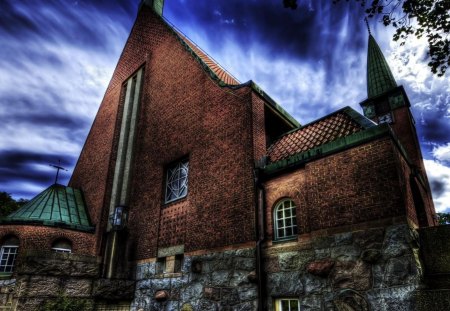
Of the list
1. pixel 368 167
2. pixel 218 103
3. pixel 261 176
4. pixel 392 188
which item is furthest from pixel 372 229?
pixel 218 103

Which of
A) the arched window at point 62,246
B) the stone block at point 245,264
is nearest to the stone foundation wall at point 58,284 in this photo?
Answer: the arched window at point 62,246

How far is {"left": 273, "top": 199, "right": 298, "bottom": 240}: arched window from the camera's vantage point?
7652 mm

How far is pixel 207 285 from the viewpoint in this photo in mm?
8398

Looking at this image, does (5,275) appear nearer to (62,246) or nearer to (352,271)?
(62,246)

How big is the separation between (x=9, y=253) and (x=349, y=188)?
13.4 metres

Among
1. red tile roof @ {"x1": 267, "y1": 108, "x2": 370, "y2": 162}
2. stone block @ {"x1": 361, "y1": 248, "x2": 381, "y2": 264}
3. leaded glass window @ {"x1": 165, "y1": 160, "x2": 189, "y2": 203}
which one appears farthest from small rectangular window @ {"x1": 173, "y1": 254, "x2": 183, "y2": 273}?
stone block @ {"x1": 361, "y1": 248, "x2": 381, "y2": 264}

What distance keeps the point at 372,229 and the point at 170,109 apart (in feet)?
30.0

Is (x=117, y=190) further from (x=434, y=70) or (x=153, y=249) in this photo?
(x=434, y=70)

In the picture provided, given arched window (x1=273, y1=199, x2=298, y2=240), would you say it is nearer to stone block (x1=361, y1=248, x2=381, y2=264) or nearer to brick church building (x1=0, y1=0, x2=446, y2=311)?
brick church building (x1=0, y1=0, x2=446, y2=311)

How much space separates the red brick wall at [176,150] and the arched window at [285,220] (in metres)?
0.63

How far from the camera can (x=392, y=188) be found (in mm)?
5977

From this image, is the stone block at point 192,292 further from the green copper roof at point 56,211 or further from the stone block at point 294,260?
the green copper roof at point 56,211

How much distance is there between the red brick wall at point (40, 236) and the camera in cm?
1252

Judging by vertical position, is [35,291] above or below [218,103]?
below
